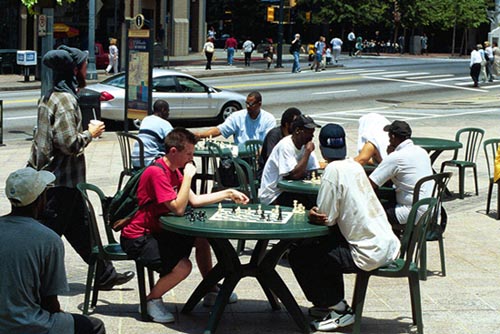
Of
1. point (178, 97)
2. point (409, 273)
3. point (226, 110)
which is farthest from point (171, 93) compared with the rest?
point (409, 273)

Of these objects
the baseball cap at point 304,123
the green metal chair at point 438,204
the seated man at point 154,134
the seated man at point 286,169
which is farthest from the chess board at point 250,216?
the seated man at point 154,134

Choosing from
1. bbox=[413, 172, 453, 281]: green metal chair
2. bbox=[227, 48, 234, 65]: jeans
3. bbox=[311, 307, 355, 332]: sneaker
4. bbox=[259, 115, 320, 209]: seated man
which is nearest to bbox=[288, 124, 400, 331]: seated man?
bbox=[311, 307, 355, 332]: sneaker

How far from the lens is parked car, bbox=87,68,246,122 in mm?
23016

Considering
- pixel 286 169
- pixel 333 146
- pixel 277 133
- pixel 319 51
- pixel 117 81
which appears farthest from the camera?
pixel 319 51

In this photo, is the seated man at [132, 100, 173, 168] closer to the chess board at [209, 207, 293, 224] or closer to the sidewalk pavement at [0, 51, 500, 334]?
the sidewalk pavement at [0, 51, 500, 334]

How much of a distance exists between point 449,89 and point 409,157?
1144 inches

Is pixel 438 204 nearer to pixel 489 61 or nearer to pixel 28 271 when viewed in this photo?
pixel 28 271

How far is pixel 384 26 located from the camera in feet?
249

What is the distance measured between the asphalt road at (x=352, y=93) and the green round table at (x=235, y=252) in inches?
551

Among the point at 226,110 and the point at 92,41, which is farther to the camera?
the point at 92,41

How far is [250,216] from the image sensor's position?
762 centimetres

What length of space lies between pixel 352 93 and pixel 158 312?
27460 mm

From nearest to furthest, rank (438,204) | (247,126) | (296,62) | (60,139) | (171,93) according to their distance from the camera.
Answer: (60,139), (438,204), (247,126), (171,93), (296,62)

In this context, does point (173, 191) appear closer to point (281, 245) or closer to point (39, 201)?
point (281, 245)
